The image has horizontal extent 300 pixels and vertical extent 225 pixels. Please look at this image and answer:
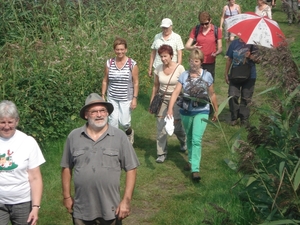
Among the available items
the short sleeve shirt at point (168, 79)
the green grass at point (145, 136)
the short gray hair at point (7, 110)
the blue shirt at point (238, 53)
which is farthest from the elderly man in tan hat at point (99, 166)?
the blue shirt at point (238, 53)

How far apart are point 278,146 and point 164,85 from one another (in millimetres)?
4233

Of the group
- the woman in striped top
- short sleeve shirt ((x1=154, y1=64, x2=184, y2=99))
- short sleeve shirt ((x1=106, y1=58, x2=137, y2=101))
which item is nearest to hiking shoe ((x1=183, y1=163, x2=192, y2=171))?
short sleeve shirt ((x1=154, y1=64, x2=184, y2=99))

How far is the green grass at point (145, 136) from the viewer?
7547mm

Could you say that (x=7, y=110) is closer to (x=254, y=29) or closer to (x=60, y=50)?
(x=254, y=29)

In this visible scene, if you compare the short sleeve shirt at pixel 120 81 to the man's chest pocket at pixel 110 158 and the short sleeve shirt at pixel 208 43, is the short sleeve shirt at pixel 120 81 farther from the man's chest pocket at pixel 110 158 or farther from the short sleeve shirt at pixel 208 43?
the man's chest pocket at pixel 110 158

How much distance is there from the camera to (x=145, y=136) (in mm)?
10766

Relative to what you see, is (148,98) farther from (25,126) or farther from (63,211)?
(63,211)

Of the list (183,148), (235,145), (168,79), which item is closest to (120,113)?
Result: (168,79)

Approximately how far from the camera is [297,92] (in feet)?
16.0

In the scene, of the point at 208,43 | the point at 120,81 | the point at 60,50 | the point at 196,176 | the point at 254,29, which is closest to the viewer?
the point at 196,176

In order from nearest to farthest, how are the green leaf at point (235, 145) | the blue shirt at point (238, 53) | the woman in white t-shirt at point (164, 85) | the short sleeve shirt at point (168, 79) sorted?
the green leaf at point (235, 145), the woman in white t-shirt at point (164, 85), the short sleeve shirt at point (168, 79), the blue shirt at point (238, 53)

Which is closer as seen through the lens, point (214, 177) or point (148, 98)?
point (214, 177)

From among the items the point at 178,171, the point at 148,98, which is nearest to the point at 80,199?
the point at 178,171

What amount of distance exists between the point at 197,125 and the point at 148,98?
4.46 meters
